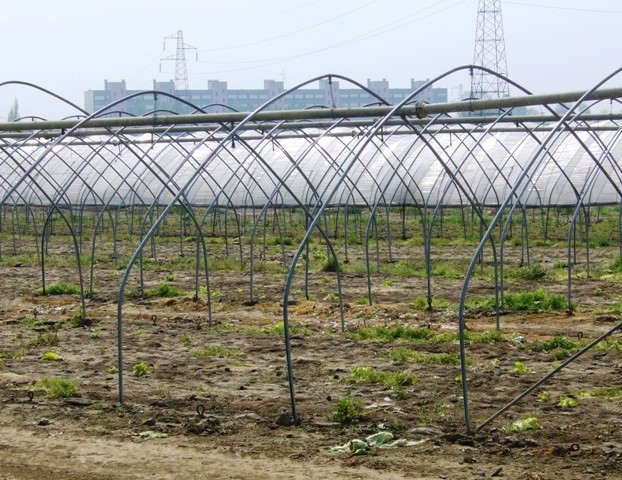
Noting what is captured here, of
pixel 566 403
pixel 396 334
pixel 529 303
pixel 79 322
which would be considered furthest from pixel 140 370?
pixel 529 303

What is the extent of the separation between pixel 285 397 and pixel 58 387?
7.39 ft

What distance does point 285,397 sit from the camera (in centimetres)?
1071

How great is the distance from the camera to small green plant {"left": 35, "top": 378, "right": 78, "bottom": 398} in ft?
35.9

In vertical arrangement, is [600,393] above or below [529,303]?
below

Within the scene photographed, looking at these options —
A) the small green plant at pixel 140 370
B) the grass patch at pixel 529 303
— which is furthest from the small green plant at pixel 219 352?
the grass patch at pixel 529 303

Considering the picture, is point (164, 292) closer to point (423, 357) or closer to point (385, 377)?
point (423, 357)

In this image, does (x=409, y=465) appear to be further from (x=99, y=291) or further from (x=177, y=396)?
(x=99, y=291)

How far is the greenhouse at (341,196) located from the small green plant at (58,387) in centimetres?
56

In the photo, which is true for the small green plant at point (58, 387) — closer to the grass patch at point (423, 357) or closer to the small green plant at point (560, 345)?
the grass patch at point (423, 357)

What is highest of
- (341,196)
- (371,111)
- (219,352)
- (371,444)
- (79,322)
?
(371,111)

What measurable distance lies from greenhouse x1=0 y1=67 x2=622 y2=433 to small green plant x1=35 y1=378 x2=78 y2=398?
1.85ft

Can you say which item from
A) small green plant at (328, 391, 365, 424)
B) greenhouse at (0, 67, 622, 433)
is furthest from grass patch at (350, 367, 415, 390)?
small green plant at (328, 391, 365, 424)

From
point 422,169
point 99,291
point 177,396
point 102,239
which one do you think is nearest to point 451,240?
point 422,169

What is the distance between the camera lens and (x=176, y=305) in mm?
17688
